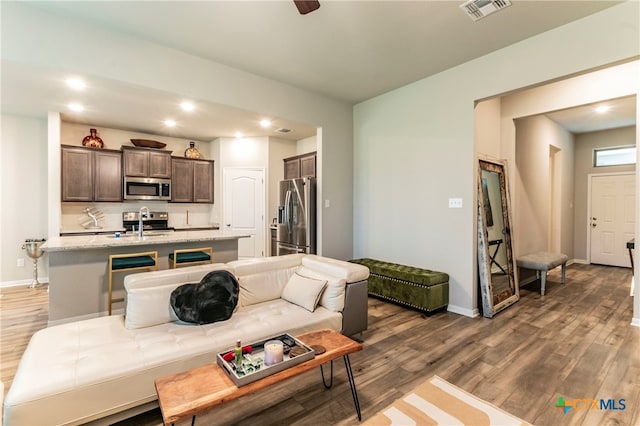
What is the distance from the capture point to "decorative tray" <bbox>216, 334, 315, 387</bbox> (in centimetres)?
153

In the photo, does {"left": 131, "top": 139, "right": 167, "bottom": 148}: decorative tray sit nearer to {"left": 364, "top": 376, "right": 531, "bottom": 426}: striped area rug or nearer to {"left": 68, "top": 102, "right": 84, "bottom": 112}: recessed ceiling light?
{"left": 68, "top": 102, "right": 84, "bottom": 112}: recessed ceiling light

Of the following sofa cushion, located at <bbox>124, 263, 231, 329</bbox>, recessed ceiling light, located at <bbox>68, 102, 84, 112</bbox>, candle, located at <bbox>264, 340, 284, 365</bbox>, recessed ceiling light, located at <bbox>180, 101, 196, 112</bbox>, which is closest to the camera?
candle, located at <bbox>264, 340, 284, 365</bbox>

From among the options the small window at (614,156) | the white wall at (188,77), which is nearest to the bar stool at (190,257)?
the white wall at (188,77)

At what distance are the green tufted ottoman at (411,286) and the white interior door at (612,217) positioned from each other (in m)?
5.35

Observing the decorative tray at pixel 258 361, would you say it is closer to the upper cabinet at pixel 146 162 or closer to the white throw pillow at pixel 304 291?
the white throw pillow at pixel 304 291

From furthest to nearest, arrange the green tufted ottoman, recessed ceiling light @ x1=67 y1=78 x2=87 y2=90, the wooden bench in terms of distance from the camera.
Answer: the wooden bench → the green tufted ottoman → recessed ceiling light @ x1=67 y1=78 x2=87 y2=90

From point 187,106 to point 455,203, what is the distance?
3.83 metres

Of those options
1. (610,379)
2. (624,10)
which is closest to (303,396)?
(610,379)

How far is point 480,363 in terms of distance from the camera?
2549 mm

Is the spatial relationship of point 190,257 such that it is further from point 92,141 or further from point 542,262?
point 542,262

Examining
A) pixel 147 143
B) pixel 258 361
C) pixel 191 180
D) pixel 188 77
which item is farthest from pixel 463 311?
pixel 147 143

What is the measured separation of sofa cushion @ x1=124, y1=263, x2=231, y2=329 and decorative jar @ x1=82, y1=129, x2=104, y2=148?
4.19 m

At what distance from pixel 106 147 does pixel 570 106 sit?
7.64 metres

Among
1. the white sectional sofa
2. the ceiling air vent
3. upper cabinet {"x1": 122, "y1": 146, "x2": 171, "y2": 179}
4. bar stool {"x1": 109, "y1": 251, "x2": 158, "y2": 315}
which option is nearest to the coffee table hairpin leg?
the white sectional sofa
